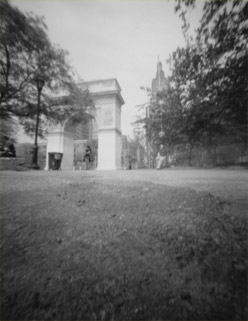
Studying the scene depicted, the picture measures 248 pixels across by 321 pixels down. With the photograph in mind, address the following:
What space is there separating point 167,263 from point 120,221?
2.04ft

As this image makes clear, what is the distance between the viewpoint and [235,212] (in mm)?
1681

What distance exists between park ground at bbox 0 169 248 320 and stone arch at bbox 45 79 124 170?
1435 cm

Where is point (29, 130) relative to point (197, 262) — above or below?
above

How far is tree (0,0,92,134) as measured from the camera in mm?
7514

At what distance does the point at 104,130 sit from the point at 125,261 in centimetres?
1597

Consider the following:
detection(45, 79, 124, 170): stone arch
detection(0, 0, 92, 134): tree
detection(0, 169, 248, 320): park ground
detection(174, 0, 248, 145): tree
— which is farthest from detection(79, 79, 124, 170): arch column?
detection(0, 169, 248, 320): park ground

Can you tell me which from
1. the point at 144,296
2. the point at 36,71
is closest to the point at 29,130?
the point at 36,71

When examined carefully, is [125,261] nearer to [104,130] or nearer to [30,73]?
[30,73]

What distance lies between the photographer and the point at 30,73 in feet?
30.4

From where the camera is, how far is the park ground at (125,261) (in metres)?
0.79

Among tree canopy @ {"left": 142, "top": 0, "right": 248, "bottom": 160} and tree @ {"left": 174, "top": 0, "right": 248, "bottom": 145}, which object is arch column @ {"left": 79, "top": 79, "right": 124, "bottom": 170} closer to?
tree canopy @ {"left": 142, "top": 0, "right": 248, "bottom": 160}

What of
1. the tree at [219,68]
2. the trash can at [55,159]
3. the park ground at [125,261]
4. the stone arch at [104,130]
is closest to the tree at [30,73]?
the trash can at [55,159]

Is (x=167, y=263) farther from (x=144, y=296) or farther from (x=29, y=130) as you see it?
(x=29, y=130)

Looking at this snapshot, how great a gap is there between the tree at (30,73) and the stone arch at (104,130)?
15.8 feet
